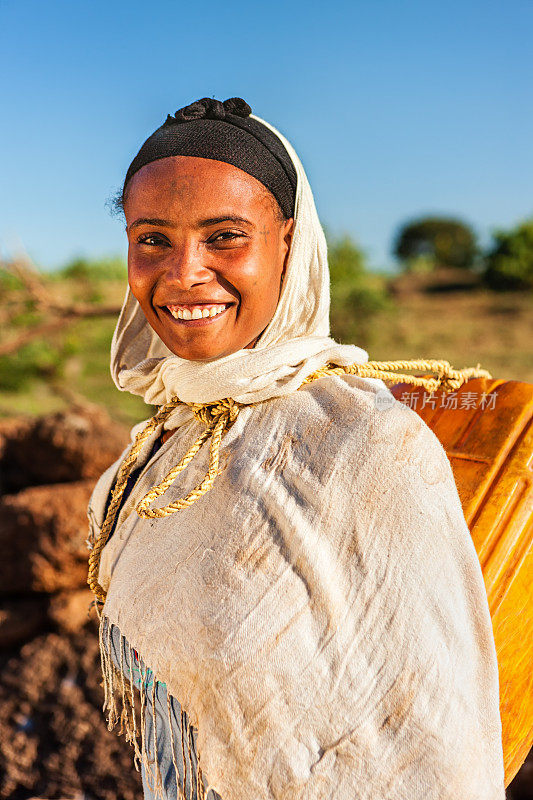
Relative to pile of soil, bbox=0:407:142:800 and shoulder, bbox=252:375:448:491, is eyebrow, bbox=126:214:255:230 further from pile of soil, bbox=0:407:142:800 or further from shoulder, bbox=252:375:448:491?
pile of soil, bbox=0:407:142:800

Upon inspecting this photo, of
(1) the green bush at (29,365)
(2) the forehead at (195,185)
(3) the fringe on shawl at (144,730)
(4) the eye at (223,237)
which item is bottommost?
(1) the green bush at (29,365)

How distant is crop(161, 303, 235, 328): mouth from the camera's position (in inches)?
48.3

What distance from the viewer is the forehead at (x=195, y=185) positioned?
3.89 feet

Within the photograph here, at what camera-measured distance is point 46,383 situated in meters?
10.4

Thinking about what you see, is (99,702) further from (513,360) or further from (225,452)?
(513,360)

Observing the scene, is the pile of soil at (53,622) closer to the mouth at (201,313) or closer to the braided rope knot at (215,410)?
the braided rope knot at (215,410)

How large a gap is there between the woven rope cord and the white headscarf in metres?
0.02

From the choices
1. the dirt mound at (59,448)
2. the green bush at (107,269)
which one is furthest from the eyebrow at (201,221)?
the green bush at (107,269)

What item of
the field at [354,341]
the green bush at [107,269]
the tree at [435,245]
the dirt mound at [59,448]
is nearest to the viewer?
the dirt mound at [59,448]

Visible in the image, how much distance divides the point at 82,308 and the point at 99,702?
4571mm

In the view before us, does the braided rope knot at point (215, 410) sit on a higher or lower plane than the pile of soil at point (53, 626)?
higher

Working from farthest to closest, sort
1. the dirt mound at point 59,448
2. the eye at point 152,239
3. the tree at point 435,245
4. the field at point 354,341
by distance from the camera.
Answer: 1. the tree at point 435,245
2. the field at point 354,341
3. the dirt mound at point 59,448
4. the eye at point 152,239

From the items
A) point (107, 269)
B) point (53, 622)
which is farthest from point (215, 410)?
point (107, 269)
